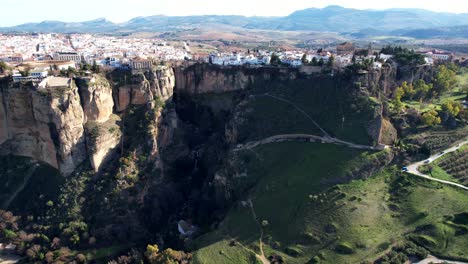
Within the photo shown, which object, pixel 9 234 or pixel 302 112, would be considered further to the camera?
pixel 302 112

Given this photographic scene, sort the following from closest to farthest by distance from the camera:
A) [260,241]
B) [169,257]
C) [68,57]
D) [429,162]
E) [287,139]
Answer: [169,257] < [260,241] < [429,162] < [287,139] < [68,57]

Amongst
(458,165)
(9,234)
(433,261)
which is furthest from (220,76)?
(433,261)

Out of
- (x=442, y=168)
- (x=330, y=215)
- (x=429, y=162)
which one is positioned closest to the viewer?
(x=330, y=215)

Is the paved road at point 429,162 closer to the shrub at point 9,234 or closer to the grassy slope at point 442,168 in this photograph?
the grassy slope at point 442,168

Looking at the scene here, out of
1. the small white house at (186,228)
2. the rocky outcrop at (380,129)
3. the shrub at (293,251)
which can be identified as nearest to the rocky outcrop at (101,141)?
the small white house at (186,228)

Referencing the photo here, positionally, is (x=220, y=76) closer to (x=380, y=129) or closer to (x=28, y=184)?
(x=380, y=129)

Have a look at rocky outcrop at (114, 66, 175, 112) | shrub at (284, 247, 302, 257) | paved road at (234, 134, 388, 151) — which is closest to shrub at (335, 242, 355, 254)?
shrub at (284, 247, 302, 257)
